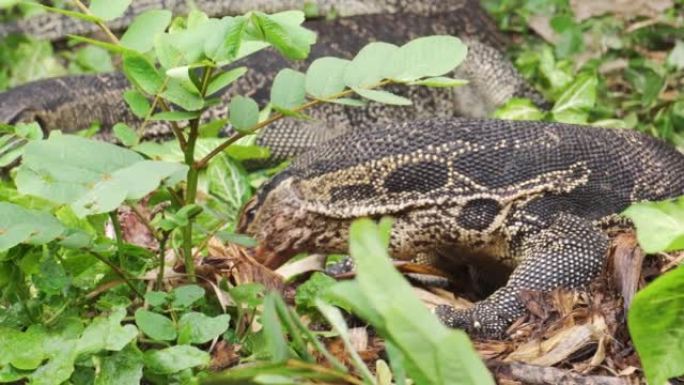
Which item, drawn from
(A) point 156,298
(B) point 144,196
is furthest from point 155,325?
(B) point 144,196

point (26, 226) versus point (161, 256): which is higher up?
point (26, 226)

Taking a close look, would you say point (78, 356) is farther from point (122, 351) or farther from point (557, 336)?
point (557, 336)

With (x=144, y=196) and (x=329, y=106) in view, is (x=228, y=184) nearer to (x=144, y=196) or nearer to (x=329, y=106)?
(x=329, y=106)

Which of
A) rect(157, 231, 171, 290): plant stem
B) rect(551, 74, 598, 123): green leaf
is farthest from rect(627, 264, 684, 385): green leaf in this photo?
rect(551, 74, 598, 123): green leaf

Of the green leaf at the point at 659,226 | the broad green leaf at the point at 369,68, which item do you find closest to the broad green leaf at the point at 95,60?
the broad green leaf at the point at 369,68

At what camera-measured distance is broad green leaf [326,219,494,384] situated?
1902 mm

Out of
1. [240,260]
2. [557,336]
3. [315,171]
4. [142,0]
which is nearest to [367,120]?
[142,0]

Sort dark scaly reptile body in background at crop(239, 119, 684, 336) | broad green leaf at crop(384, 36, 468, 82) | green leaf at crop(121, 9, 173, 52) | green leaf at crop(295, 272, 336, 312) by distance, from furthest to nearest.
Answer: dark scaly reptile body in background at crop(239, 119, 684, 336), green leaf at crop(295, 272, 336, 312), green leaf at crop(121, 9, 173, 52), broad green leaf at crop(384, 36, 468, 82)

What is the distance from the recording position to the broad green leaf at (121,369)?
2.57 meters

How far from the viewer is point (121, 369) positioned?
8.50 ft

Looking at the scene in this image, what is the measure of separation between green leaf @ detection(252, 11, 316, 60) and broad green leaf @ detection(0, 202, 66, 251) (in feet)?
2.12

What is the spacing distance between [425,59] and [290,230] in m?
1.30

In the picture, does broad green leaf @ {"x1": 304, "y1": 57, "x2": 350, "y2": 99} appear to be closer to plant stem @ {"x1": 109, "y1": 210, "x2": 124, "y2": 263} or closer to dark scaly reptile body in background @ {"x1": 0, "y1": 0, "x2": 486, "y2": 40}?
plant stem @ {"x1": 109, "y1": 210, "x2": 124, "y2": 263}

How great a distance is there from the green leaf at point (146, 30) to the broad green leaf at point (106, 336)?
2.02 feet
